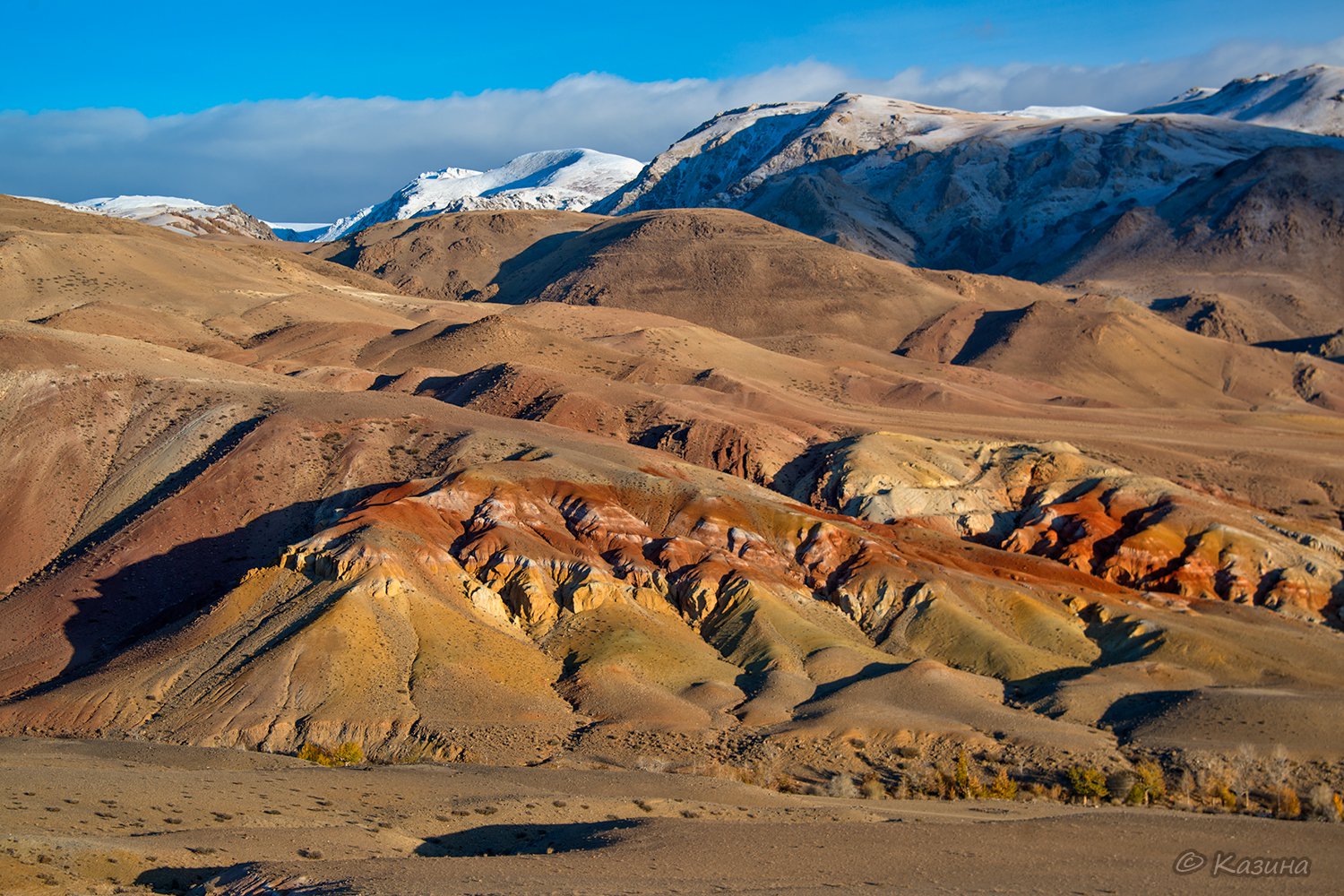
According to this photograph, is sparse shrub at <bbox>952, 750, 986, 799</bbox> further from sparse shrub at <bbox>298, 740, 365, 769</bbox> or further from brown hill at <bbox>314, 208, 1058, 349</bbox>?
brown hill at <bbox>314, 208, 1058, 349</bbox>

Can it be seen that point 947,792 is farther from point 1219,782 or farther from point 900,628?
point 900,628

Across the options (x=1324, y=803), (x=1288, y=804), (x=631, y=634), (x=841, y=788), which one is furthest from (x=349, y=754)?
(x=1324, y=803)

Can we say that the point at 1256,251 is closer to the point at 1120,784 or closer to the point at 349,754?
the point at 1120,784

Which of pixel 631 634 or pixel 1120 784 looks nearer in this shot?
pixel 1120 784

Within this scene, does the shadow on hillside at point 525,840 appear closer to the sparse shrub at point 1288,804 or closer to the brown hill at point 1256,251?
the sparse shrub at point 1288,804

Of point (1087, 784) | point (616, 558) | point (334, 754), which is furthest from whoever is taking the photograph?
point (616, 558)

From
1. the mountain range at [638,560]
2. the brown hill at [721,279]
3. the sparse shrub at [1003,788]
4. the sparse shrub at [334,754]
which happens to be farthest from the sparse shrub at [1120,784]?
the brown hill at [721,279]
